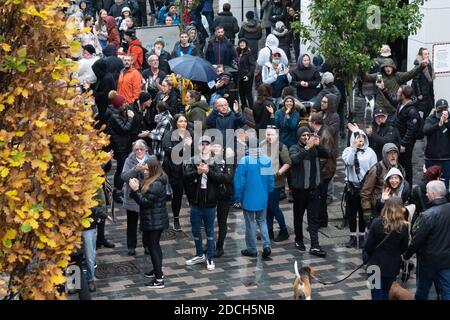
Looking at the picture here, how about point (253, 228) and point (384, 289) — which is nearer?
point (384, 289)

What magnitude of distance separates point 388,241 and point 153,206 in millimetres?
3134

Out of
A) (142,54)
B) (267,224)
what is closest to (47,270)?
(267,224)

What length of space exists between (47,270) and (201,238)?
6.09 meters

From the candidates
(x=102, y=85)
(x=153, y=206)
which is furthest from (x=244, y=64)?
(x=153, y=206)

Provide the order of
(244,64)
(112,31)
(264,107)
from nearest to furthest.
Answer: (264,107), (244,64), (112,31)

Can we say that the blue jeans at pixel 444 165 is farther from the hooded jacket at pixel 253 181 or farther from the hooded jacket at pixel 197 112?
the hooded jacket at pixel 197 112

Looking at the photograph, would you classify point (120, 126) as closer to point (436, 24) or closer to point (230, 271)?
point (230, 271)

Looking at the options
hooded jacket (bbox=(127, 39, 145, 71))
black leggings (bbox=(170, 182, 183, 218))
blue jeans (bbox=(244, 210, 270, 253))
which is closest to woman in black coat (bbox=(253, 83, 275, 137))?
black leggings (bbox=(170, 182, 183, 218))

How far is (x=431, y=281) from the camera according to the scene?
44.0ft

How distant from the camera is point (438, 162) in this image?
1769cm

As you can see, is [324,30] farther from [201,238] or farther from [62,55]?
[62,55]

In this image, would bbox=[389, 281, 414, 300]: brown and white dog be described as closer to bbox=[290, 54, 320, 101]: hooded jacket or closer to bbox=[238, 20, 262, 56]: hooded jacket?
bbox=[290, 54, 320, 101]: hooded jacket
